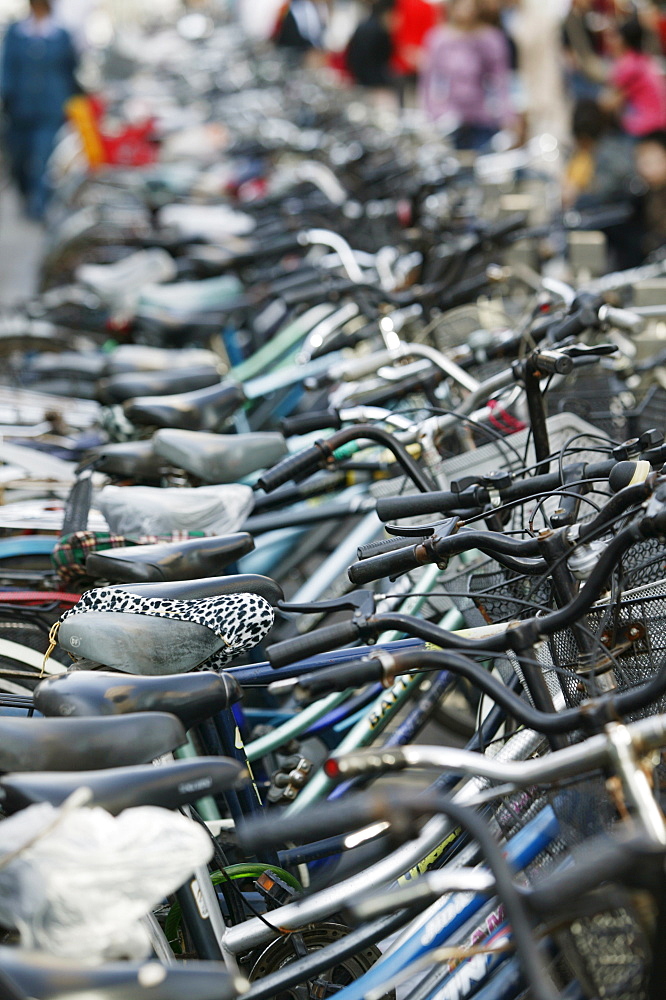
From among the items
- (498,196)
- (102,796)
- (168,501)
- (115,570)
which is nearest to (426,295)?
(168,501)

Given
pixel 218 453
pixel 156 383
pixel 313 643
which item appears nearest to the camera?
pixel 313 643

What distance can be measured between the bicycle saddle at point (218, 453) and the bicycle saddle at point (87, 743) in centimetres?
152

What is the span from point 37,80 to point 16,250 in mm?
1789

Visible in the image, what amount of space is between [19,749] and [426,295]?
9.58 ft

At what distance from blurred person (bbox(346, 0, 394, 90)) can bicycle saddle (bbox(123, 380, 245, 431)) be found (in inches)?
391

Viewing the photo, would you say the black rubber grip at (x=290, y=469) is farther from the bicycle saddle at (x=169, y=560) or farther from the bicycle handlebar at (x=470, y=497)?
the bicycle handlebar at (x=470, y=497)

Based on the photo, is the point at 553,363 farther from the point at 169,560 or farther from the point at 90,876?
the point at 90,876

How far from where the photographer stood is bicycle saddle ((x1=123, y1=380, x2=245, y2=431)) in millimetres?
3818

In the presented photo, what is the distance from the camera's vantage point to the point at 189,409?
3.85m

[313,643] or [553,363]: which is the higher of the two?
[553,363]

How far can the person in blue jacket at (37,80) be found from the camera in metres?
11.5

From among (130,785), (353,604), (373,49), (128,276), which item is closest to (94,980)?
(130,785)

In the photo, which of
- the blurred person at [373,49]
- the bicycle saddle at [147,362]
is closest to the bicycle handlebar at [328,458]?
the bicycle saddle at [147,362]

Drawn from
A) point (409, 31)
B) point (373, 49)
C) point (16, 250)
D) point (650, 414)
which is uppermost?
point (409, 31)
